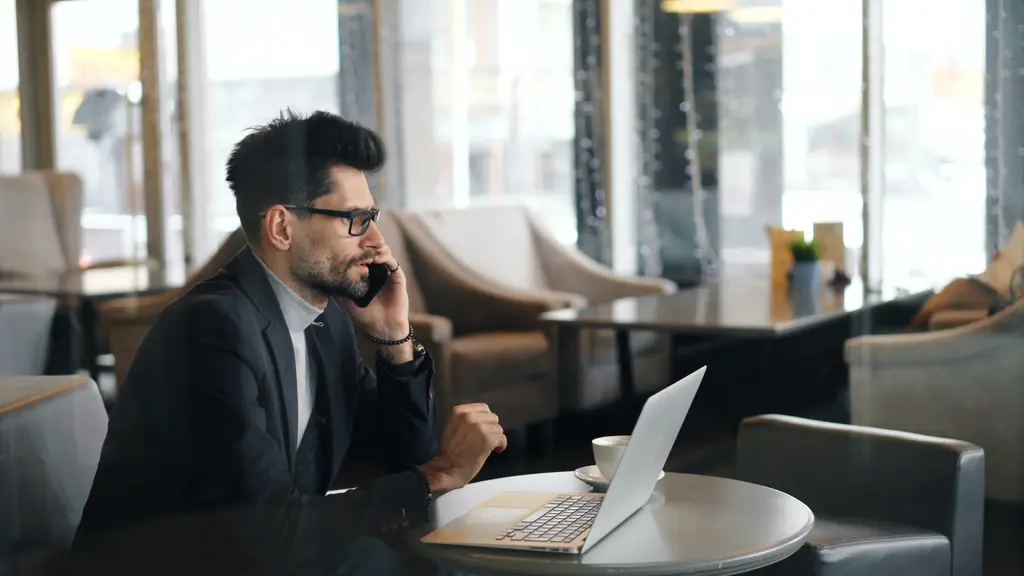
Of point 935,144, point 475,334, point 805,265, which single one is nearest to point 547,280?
point 475,334

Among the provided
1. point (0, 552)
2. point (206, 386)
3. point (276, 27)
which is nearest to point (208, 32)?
point (276, 27)

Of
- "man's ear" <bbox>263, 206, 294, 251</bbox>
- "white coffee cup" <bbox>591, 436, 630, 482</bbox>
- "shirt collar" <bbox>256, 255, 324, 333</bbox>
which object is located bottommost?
"white coffee cup" <bbox>591, 436, 630, 482</bbox>

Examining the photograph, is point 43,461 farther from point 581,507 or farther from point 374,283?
point 581,507

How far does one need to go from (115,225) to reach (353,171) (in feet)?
0.96

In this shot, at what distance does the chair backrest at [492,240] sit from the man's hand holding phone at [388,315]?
94 millimetres

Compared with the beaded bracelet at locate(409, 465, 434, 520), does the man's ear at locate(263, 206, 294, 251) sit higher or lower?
higher

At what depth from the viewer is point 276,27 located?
1492 millimetres

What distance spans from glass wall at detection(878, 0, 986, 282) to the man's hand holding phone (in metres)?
1.31

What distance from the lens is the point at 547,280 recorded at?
1.91 metres

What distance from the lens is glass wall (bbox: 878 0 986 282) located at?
2.34 metres

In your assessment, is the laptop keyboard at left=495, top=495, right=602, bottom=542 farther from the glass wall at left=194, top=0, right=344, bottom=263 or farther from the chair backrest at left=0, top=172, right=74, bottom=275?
the chair backrest at left=0, top=172, right=74, bottom=275

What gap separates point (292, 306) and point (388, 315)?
14 cm

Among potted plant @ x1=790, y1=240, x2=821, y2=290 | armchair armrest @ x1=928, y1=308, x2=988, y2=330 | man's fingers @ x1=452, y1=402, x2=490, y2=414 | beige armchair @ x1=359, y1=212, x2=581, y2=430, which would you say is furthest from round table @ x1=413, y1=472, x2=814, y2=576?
armchair armrest @ x1=928, y1=308, x2=988, y2=330

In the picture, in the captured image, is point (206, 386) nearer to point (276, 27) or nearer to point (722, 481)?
point (276, 27)
